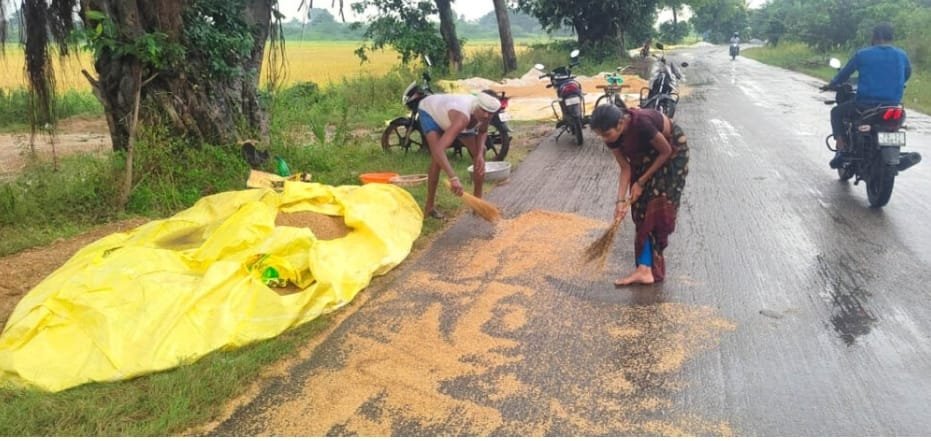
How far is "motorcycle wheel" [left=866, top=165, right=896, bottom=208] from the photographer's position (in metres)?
6.00

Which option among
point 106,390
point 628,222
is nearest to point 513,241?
point 628,222

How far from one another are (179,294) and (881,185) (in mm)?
5823

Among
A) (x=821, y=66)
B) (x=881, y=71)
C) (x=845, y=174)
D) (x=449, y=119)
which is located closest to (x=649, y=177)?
(x=449, y=119)

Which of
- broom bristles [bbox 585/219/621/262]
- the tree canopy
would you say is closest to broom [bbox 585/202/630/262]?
broom bristles [bbox 585/219/621/262]

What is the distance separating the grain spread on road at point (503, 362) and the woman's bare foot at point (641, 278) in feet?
0.78

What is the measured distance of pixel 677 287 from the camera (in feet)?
14.5

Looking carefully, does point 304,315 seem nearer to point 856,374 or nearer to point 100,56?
point 856,374

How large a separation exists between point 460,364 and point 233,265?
150 centimetres

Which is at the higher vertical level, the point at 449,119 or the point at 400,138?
the point at 449,119

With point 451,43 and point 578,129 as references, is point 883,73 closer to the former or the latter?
point 578,129

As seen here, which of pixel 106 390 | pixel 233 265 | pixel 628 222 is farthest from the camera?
pixel 628 222

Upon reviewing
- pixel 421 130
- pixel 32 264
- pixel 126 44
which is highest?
pixel 126 44

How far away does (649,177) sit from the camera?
4.36 metres

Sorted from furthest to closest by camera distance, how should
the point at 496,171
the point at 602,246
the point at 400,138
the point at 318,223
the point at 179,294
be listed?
the point at 400,138, the point at 496,171, the point at 318,223, the point at 602,246, the point at 179,294
